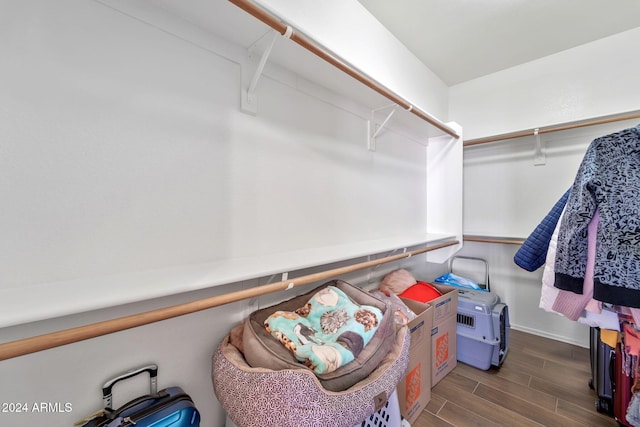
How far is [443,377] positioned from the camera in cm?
175

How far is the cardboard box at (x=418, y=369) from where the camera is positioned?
1.36 meters

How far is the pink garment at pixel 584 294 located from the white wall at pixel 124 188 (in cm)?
129

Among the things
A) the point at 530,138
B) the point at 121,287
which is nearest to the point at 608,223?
the point at 530,138

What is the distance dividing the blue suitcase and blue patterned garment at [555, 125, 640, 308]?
1.58 meters

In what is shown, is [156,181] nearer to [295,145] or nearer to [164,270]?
[164,270]

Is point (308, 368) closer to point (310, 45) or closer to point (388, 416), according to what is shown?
point (388, 416)

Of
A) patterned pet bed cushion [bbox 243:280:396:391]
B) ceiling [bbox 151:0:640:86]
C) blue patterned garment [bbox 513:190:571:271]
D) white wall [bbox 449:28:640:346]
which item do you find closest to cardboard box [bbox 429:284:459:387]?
blue patterned garment [bbox 513:190:571:271]

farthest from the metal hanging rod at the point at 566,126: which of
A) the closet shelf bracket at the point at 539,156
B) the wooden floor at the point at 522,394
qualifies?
the wooden floor at the point at 522,394

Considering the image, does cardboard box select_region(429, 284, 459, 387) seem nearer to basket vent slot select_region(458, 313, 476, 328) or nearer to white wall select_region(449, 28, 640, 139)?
basket vent slot select_region(458, 313, 476, 328)

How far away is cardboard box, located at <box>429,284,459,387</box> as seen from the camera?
1649 millimetres

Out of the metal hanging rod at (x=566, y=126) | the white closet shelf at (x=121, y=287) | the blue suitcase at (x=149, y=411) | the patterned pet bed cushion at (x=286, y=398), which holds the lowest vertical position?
the blue suitcase at (x=149, y=411)

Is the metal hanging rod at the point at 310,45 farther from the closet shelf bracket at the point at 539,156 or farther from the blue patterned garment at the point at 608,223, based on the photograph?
the closet shelf bracket at the point at 539,156

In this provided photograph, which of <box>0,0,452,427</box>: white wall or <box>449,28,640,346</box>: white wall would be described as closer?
<box>0,0,452,427</box>: white wall

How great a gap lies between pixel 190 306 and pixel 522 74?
2966 mm
